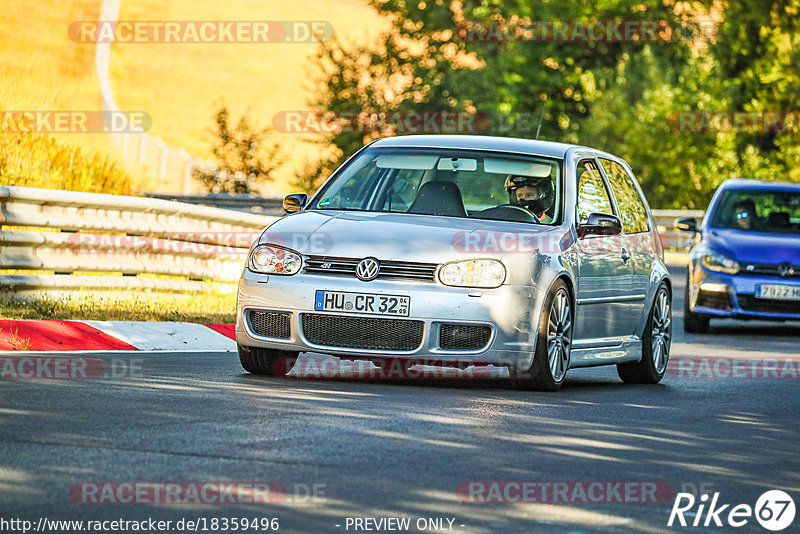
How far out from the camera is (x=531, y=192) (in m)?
11.1

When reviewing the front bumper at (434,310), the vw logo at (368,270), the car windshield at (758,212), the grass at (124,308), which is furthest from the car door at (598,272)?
the car windshield at (758,212)

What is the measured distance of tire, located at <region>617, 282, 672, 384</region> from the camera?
39.5ft

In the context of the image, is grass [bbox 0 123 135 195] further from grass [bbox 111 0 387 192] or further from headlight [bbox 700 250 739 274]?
grass [bbox 111 0 387 192]

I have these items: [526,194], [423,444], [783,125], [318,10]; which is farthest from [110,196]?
A: [318,10]

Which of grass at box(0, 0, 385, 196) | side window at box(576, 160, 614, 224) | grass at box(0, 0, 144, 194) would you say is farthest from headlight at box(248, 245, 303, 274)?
grass at box(0, 0, 385, 196)

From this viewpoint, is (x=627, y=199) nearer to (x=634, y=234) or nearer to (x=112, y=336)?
(x=634, y=234)

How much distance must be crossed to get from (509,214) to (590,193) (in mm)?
1030

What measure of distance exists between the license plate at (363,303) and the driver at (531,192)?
5.30ft

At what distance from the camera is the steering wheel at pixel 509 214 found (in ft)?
34.9

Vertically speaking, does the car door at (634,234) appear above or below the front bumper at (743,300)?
above

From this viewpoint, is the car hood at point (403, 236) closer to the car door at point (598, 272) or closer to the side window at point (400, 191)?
the side window at point (400, 191)

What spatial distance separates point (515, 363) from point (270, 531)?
4673mm

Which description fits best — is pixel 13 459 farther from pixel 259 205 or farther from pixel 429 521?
pixel 259 205

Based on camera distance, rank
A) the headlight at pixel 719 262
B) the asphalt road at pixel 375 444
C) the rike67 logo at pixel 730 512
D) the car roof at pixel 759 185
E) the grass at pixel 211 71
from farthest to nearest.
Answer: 1. the grass at pixel 211 71
2. the car roof at pixel 759 185
3. the headlight at pixel 719 262
4. the rike67 logo at pixel 730 512
5. the asphalt road at pixel 375 444
